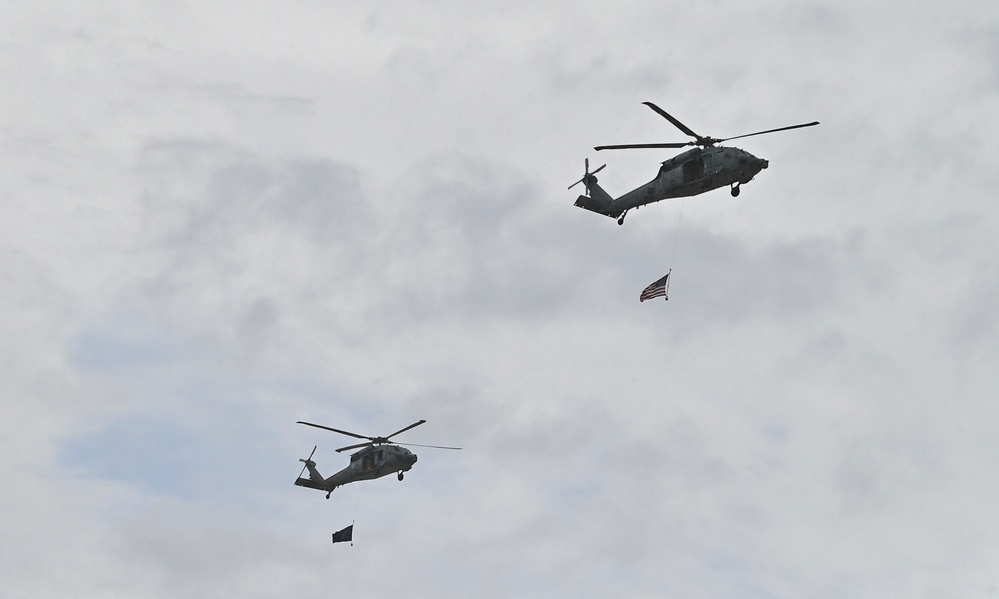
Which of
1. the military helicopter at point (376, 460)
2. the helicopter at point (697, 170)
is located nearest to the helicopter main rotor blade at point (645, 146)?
the helicopter at point (697, 170)

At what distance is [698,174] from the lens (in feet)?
287

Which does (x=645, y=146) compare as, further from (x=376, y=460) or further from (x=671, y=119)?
(x=376, y=460)

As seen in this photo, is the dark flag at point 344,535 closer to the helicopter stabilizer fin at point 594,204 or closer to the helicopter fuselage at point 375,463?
the helicopter fuselage at point 375,463

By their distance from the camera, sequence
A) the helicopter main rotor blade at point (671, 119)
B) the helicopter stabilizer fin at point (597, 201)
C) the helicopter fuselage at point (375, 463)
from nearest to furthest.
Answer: the helicopter main rotor blade at point (671, 119) → the helicopter stabilizer fin at point (597, 201) → the helicopter fuselage at point (375, 463)

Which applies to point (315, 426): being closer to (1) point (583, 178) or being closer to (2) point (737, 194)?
(1) point (583, 178)

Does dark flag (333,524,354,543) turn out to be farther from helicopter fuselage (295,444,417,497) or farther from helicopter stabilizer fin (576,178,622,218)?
helicopter stabilizer fin (576,178,622,218)

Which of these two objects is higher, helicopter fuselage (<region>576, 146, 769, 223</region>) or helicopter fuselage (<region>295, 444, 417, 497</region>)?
helicopter fuselage (<region>576, 146, 769, 223</region>)

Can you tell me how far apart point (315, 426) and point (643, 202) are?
110 feet

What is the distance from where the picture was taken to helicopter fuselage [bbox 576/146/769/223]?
85.7 metres

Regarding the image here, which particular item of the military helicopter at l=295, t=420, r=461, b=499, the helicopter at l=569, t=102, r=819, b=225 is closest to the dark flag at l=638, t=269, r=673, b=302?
the helicopter at l=569, t=102, r=819, b=225

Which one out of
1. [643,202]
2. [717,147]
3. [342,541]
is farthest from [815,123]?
[342,541]

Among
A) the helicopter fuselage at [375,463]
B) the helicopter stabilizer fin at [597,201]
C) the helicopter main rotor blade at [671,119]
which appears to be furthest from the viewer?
the helicopter fuselage at [375,463]

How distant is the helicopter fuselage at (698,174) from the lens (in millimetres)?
85688

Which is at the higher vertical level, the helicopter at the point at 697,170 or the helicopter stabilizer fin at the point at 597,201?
the helicopter stabilizer fin at the point at 597,201
